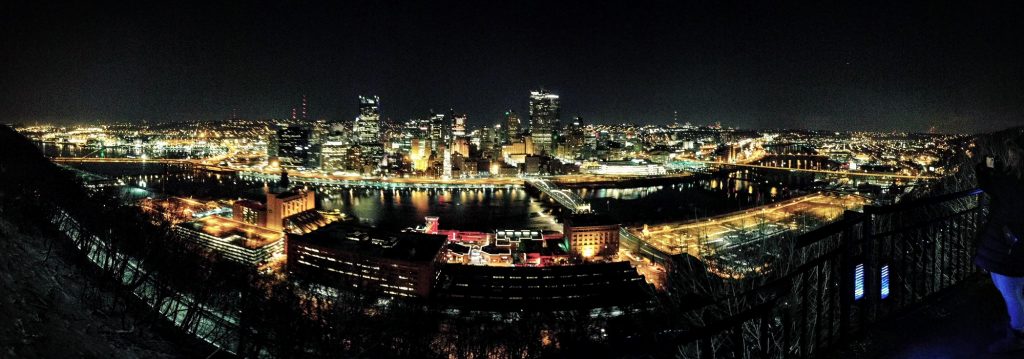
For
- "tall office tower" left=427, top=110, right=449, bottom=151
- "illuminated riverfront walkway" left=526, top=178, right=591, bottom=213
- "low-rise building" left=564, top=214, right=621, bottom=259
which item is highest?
"tall office tower" left=427, top=110, right=449, bottom=151

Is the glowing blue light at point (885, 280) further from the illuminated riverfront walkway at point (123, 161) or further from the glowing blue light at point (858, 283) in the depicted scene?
the illuminated riverfront walkway at point (123, 161)

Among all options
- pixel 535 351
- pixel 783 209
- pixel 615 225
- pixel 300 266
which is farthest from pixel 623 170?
pixel 535 351

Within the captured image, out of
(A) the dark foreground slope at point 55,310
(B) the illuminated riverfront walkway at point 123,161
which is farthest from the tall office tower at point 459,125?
(A) the dark foreground slope at point 55,310

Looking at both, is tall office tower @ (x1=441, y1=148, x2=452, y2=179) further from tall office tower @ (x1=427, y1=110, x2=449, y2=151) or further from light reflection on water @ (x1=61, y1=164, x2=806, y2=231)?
tall office tower @ (x1=427, y1=110, x2=449, y2=151)

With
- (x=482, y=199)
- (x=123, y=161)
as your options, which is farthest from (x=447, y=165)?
(x=123, y=161)

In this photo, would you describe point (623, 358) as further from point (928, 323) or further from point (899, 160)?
point (899, 160)

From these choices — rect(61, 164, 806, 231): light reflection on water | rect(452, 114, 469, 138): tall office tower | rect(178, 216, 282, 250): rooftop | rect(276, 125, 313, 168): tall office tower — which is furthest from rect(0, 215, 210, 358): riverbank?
rect(452, 114, 469, 138): tall office tower
